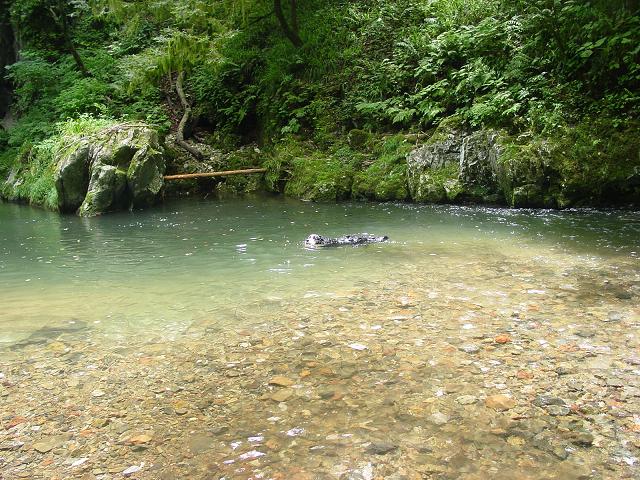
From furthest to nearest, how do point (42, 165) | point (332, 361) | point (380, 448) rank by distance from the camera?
point (42, 165) < point (332, 361) < point (380, 448)

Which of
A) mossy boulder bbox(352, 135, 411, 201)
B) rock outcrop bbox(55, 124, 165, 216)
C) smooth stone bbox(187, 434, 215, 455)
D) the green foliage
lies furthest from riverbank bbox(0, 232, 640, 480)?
the green foliage

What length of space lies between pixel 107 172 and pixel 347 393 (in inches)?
472

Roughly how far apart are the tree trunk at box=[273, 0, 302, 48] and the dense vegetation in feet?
0.19

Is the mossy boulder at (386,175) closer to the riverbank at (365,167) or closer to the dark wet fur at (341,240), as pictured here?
the riverbank at (365,167)

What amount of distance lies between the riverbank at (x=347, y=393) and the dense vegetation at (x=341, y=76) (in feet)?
24.7

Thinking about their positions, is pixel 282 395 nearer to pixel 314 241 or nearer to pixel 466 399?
pixel 466 399

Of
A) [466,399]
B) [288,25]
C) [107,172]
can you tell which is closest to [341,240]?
[466,399]

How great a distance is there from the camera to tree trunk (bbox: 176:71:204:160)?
748 inches

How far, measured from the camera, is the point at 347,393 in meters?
3.66

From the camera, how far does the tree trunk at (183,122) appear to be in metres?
19.0

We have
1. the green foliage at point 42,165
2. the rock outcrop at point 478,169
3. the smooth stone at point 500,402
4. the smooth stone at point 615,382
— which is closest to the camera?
the smooth stone at point 500,402

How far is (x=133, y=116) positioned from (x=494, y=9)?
13341 mm

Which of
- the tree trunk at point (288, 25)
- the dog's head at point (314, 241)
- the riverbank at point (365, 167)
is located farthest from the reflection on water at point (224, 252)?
the tree trunk at point (288, 25)

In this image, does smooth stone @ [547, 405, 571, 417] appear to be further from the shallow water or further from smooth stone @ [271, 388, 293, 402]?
smooth stone @ [271, 388, 293, 402]
